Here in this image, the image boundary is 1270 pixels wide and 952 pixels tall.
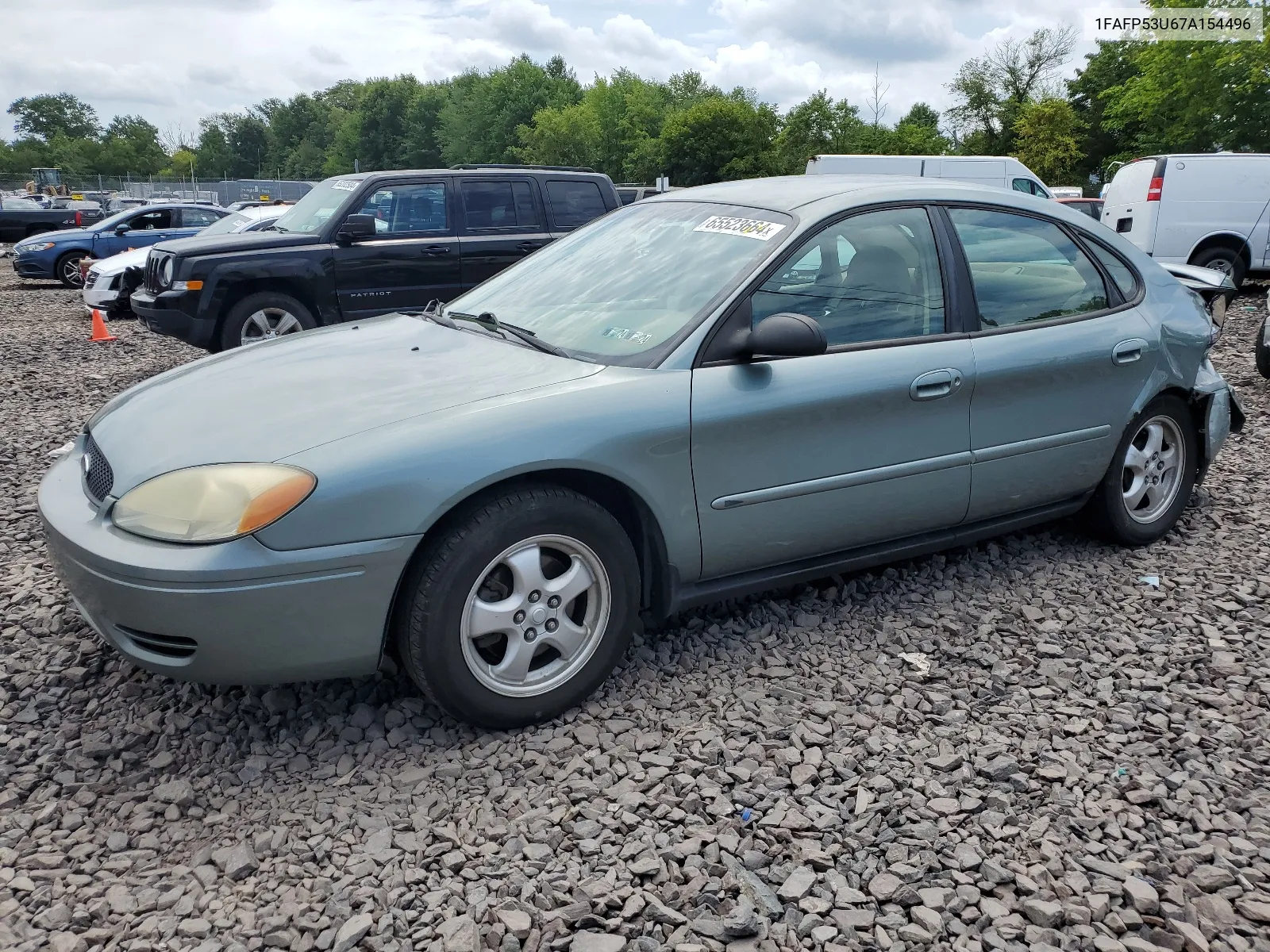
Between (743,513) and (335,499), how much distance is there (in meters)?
1.29

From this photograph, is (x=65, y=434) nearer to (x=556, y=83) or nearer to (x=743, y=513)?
(x=743, y=513)

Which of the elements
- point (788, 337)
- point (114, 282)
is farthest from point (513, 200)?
point (788, 337)

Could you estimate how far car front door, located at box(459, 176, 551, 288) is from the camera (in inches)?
357

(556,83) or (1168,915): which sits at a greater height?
(556,83)

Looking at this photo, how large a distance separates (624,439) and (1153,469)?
108 inches

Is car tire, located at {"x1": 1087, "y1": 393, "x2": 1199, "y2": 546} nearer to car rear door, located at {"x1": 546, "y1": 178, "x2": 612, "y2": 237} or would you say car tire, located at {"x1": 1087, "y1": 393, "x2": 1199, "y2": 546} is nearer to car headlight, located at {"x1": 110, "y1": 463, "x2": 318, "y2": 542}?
car headlight, located at {"x1": 110, "y1": 463, "x2": 318, "y2": 542}

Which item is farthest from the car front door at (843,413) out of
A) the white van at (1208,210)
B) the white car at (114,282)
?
the white van at (1208,210)

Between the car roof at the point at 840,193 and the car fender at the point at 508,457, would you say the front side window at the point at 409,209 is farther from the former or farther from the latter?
the car fender at the point at 508,457

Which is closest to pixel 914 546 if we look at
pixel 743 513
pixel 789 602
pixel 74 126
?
pixel 789 602

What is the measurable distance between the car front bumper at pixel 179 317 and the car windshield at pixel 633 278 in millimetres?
5217

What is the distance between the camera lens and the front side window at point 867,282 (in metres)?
3.30

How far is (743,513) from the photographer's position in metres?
3.17

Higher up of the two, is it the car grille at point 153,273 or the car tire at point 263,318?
the car grille at point 153,273

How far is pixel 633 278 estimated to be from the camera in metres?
3.48
